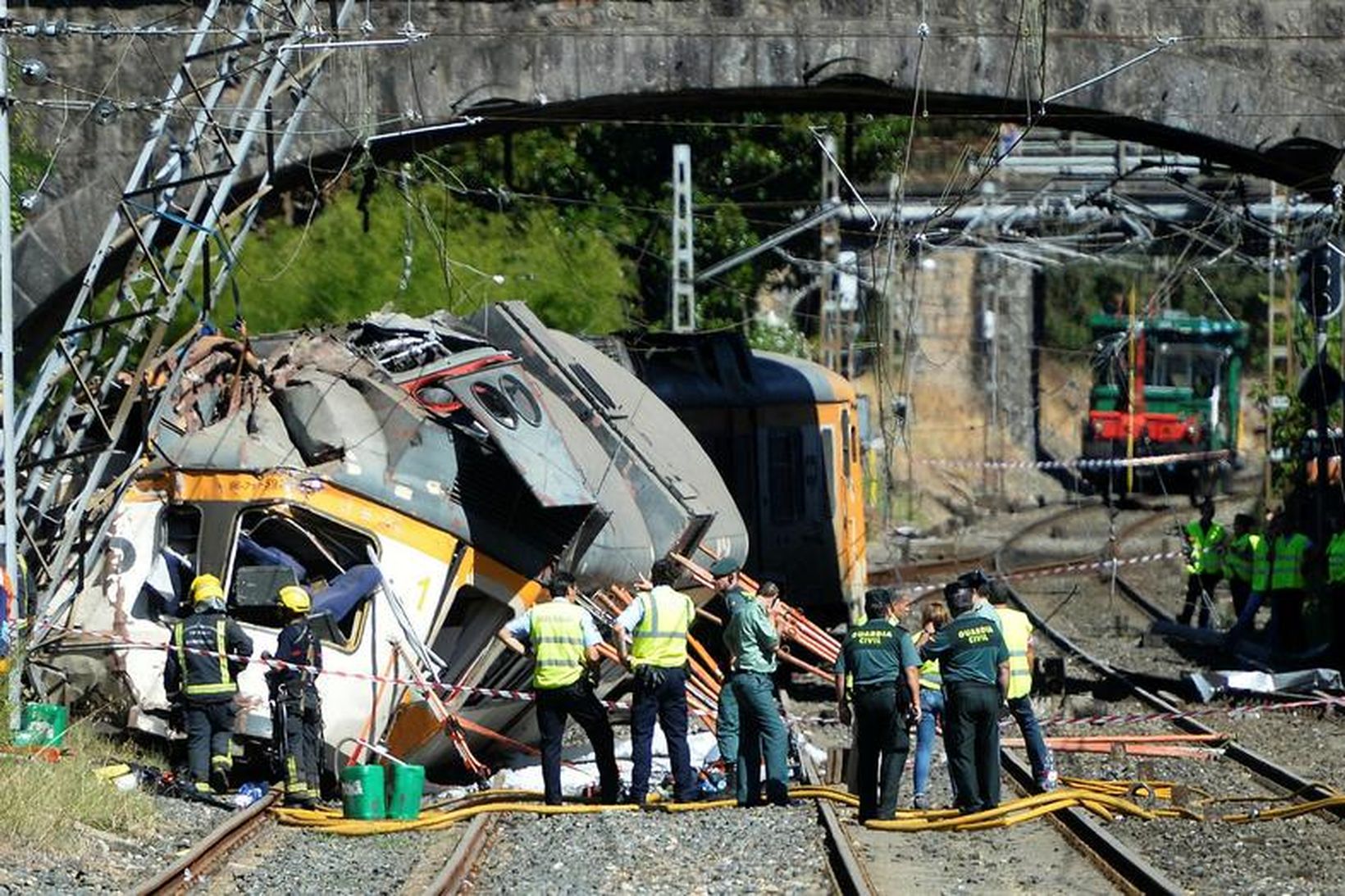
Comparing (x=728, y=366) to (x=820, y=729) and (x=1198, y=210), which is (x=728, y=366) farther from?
(x=1198, y=210)

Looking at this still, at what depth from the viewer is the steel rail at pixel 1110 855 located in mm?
12242

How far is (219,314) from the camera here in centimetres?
3100

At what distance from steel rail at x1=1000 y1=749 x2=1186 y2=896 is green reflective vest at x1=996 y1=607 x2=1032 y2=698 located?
1150 millimetres

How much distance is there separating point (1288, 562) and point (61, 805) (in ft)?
50.3

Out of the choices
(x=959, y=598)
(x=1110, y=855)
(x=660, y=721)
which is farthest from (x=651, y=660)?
(x=1110, y=855)

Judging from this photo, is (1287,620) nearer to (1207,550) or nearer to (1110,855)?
(1207,550)

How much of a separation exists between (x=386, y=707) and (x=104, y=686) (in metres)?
1.92

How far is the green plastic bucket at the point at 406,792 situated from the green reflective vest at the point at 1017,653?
3978mm

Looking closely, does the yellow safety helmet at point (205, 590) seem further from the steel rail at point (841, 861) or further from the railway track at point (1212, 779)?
the railway track at point (1212, 779)

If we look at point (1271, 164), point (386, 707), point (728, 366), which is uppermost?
point (1271, 164)

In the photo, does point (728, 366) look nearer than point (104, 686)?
No

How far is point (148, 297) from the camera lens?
1872cm

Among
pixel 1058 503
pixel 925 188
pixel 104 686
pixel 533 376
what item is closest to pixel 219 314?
pixel 533 376

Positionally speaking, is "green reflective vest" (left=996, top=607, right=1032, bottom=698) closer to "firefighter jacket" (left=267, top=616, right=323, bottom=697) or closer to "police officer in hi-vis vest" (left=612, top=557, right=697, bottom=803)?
"police officer in hi-vis vest" (left=612, top=557, right=697, bottom=803)
